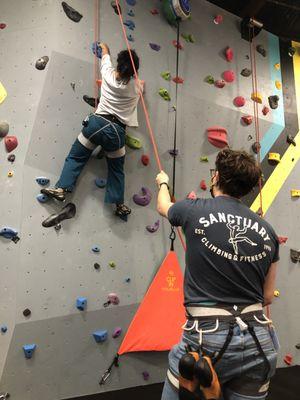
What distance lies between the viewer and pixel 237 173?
46.5 inches

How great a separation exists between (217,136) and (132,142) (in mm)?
710

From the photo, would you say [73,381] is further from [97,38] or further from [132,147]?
[97,38]

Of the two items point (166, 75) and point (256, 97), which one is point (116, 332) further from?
point (256, 97)

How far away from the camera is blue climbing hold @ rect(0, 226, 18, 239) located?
6.29ft

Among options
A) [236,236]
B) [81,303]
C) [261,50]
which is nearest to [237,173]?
[236,236]

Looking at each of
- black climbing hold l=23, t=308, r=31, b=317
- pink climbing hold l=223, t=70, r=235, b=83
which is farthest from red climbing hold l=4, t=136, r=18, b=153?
pink climbing hold l=223, t=70, r=235, b=83

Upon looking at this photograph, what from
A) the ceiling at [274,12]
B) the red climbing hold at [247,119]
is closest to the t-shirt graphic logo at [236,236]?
the red climbing hold at [247,119]

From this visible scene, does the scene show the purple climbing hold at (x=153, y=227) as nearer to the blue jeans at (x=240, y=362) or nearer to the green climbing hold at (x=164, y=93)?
the green climbing hold at (x=164, y=93)

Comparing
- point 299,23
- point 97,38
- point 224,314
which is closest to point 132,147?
point 97,38

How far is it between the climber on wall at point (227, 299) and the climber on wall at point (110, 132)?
96cm

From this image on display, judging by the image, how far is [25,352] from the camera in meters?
1.84

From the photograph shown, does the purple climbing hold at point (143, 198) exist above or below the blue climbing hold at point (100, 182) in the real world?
below

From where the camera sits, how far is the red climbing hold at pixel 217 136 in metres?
2.63

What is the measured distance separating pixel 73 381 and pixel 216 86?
7.19 ft
